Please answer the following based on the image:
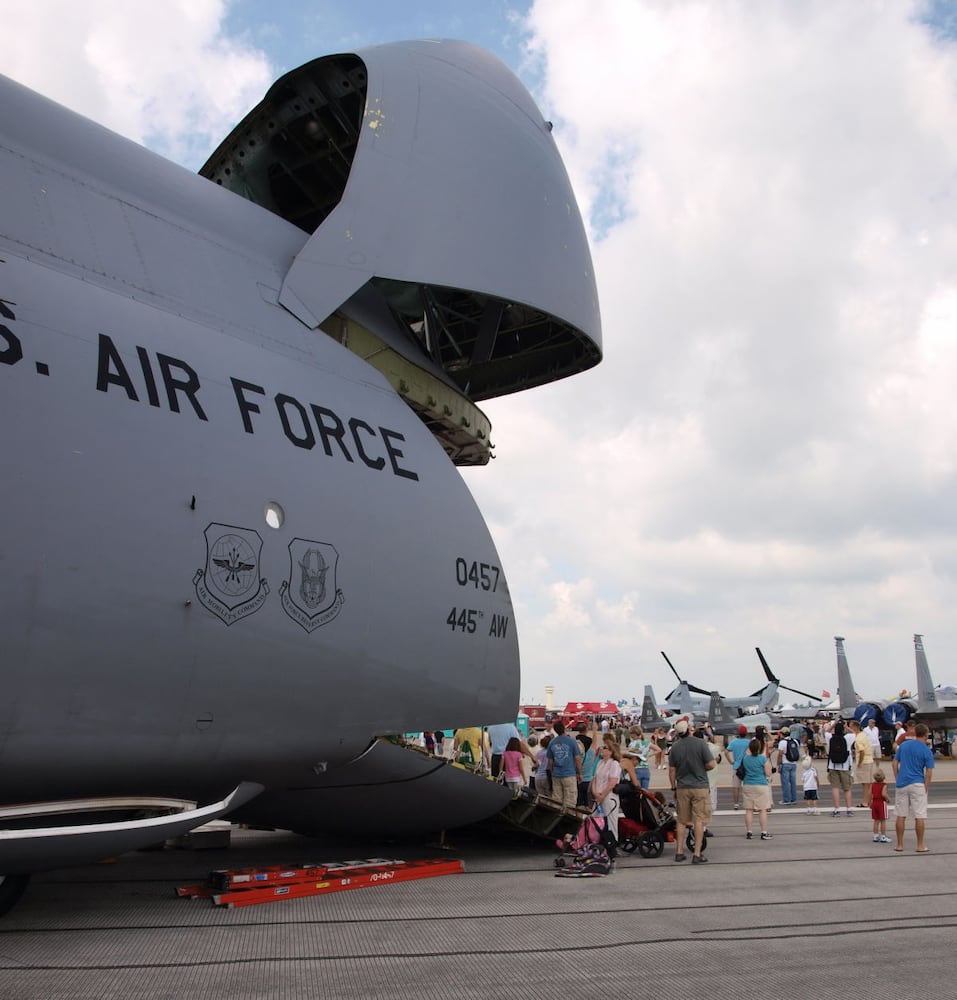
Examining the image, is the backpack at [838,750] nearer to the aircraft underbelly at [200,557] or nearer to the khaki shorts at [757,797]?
the khaki shorts at [757,797]

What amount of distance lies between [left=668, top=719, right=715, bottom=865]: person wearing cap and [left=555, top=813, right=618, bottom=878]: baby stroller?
34.6 inches

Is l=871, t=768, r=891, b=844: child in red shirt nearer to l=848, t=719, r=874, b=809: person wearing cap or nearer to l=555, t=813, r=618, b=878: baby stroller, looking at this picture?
l=848, t=719, r=874, b=809: person wearing cap

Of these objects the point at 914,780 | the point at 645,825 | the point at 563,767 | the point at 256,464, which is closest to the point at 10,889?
the point at 256,464

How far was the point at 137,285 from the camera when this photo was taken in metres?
7.25

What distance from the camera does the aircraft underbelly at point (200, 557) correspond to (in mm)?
5836

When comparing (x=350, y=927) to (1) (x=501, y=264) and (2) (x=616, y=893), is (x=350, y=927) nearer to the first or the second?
(2) (x=616, y=893)

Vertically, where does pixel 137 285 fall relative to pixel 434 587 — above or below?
above

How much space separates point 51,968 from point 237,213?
680cm

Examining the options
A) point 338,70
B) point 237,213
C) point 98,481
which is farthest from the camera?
point 338,70

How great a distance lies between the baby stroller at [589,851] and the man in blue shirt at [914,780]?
3.70 metres

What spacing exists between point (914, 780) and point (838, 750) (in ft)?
17.4

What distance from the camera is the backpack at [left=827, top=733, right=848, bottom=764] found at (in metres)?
16.3

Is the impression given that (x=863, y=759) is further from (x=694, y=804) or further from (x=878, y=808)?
(x=694, y=804)

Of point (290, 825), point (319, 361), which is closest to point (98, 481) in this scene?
point (319, 361)
